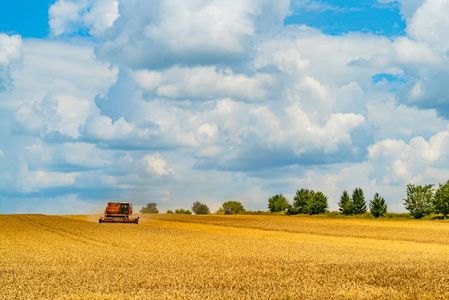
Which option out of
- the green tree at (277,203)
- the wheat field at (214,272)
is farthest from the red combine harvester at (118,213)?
the green tree at (277,203)

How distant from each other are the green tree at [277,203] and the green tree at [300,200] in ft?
17.9

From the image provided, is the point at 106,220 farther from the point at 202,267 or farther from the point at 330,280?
the point at 330,280

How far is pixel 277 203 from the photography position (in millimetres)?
83812

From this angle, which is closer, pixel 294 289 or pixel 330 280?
pixel 294 289

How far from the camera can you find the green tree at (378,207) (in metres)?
62.6

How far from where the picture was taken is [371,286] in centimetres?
1330

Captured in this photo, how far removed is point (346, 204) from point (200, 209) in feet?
110

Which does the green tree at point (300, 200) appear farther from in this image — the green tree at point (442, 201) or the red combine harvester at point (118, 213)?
the red combine harvester at point (118, 213)

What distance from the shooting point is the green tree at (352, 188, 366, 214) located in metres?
67.9

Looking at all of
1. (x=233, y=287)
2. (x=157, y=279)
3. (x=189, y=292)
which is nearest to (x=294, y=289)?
(x=233, y=287)

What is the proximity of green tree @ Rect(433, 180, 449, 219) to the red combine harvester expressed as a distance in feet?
121

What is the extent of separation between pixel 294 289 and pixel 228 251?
9296mm

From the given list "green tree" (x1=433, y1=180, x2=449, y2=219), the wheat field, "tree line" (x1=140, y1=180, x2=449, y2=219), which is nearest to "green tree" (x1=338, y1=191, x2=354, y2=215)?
"tree line" (x1=140, y1=180, x2=449, y2=219)

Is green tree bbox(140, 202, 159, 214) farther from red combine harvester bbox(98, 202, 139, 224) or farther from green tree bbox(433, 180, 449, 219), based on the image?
green tree bbox(433, 180, 449, 219)
